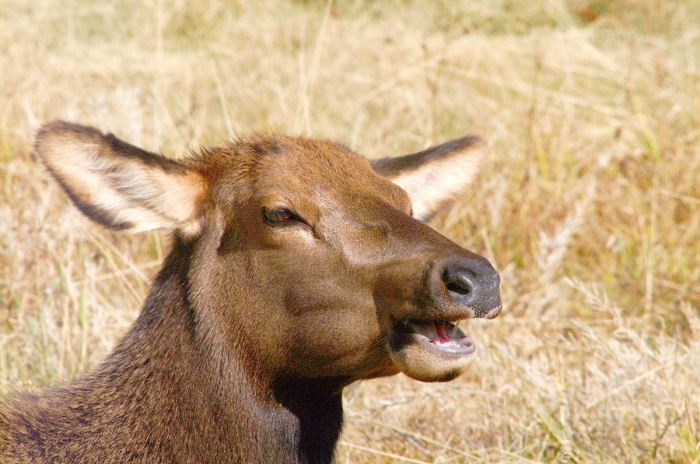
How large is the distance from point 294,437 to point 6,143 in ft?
14.0

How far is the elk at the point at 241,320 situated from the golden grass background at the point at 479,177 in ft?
2.47

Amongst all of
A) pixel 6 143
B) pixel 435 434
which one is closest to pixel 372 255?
pixel 435 434

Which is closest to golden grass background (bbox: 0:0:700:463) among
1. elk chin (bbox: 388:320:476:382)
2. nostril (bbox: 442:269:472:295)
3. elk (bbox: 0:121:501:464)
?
elk (bbox: 0:121:501:464)

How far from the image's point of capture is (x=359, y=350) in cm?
327

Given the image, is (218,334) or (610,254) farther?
(610,254)

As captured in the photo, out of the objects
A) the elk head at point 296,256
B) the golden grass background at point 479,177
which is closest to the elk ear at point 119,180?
the elk head at point 296,256

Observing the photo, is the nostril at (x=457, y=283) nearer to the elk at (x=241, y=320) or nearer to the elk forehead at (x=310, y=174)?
the elk at (x=241, y=320)

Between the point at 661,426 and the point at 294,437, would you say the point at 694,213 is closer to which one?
the point at 661,426

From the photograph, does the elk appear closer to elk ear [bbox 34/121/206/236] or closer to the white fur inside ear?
elk ear [bbox 34/121/206/236]

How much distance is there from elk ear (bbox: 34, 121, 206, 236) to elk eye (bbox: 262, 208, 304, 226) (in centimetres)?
30

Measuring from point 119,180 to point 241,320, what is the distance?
658 mm

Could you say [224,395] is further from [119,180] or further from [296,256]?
[119,180]

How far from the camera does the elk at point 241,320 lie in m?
3.26

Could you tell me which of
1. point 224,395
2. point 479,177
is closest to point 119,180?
point 224,395
